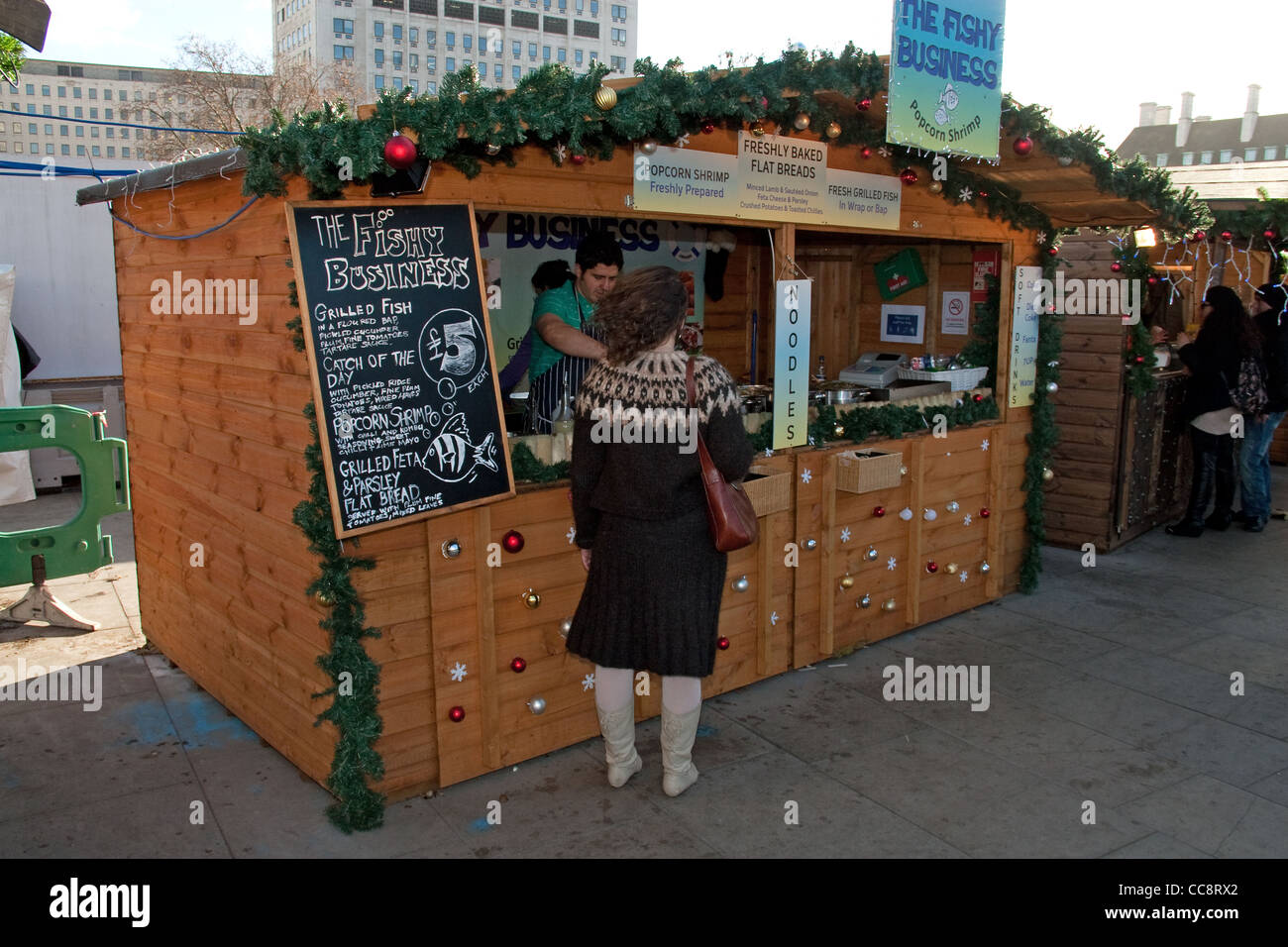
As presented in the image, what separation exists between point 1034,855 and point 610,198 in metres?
3.05

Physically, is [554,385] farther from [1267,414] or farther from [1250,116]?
[1250,116]

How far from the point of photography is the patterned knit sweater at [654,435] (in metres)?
3.60

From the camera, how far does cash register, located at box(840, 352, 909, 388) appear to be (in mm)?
6711

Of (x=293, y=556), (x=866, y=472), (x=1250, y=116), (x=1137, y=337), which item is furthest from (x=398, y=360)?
(x=1250, y=116)

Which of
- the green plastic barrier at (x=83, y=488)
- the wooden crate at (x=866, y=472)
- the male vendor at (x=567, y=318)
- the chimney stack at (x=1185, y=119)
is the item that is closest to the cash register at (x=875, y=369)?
the wooden crate at (x=866, y=472)

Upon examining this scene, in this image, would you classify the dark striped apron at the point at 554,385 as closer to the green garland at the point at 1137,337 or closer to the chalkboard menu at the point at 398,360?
the chalkboard menu at the point at 398,360

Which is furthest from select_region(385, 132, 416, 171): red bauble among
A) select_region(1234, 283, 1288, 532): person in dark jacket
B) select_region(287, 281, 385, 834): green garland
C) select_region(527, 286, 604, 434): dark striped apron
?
select_region(1234, 283, 1288, 532): person in dark jacket

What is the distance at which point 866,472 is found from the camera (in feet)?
17.1

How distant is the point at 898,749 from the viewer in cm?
440

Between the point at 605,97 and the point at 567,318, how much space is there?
1.10 meters

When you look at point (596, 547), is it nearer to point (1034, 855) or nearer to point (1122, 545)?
point (1034, 855)

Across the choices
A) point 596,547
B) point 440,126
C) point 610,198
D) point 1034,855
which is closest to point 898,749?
point 1034,855

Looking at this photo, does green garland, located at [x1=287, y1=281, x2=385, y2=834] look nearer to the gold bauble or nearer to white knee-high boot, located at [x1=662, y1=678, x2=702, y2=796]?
white knee-high boot, located at [x1=662, y1=678, x2=702, y2=796]
